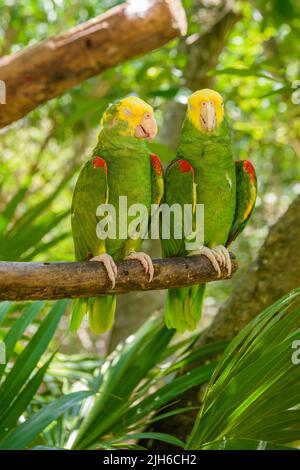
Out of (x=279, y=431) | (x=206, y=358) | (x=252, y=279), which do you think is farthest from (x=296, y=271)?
(x=279, y=431)

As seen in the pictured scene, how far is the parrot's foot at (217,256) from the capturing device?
1.24 meters

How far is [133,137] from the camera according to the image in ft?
3.84

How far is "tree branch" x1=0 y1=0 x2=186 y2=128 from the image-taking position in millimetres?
806

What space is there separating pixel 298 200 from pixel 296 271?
9.1 inches

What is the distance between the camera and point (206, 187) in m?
1.26

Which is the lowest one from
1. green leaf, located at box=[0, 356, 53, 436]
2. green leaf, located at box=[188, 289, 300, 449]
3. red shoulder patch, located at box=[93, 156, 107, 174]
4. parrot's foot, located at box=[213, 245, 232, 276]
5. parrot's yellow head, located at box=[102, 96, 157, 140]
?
green leaf, located at box=[188, 289, 300, 449]

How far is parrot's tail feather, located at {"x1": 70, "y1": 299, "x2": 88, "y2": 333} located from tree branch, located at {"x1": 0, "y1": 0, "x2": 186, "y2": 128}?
0.54 m

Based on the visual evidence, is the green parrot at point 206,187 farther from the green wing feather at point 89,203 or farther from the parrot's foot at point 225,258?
the green wing feather at point 89,203

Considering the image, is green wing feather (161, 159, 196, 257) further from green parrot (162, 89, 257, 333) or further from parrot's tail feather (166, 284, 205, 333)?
parrot's tail feather (166, 284, 205, 333)

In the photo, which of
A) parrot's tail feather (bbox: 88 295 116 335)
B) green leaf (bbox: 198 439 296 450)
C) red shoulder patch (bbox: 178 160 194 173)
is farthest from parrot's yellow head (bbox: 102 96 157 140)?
green leaf (bbox: 198 439 296 450)

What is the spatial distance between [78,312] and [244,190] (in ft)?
1.50

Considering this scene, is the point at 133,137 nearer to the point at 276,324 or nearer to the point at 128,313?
the point at 276,324

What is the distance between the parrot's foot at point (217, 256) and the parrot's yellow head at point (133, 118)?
285 millimetres

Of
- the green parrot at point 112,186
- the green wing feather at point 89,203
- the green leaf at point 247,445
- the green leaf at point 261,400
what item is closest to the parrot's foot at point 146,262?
the green parrot at point 112,186
